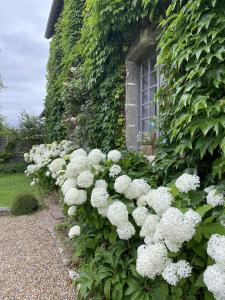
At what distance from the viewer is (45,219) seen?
5395 millimetres

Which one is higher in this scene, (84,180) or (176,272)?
(84,180)

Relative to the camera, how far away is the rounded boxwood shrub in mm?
5977

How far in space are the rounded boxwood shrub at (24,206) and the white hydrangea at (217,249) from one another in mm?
4991

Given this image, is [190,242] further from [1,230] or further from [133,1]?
[1,230]

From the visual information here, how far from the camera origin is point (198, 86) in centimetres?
252

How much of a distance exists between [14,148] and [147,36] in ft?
36.8

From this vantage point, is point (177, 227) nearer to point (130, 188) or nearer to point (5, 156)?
point (130, 188)

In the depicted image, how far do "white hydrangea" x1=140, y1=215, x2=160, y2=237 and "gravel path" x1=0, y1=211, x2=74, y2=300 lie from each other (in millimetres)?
1271

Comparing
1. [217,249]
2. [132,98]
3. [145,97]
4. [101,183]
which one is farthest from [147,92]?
[217,249]

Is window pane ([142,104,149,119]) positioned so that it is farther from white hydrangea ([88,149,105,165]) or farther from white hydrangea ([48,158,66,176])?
white hydrangea ([88,149,105,165])

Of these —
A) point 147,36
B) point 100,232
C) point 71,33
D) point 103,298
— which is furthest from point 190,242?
point 71,33

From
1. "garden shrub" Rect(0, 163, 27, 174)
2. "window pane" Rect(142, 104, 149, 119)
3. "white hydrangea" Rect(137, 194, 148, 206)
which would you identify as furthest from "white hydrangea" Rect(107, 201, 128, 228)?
"garden shrub" Rect(0, 163, 27, 174)

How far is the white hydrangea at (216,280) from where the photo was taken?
1331mm

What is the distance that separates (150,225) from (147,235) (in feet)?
0.22
